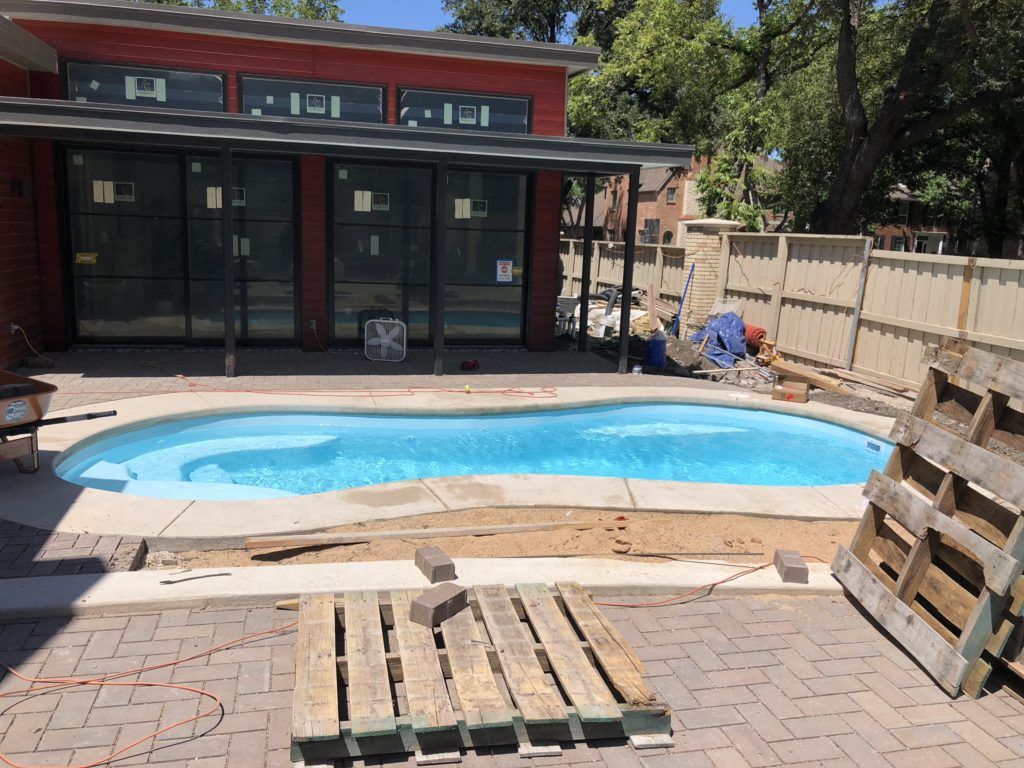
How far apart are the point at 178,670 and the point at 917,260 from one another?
34.5 ft

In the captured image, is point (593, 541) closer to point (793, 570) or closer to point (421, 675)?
point (793, 570)

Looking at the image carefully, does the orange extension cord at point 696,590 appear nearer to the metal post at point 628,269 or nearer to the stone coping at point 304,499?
the stone coping at point 304,499

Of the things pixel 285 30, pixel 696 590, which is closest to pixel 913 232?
pixel 285 30

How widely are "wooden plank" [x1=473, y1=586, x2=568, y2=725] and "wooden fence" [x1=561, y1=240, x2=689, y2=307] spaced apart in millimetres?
12690

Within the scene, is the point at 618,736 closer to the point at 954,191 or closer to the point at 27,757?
the point at 27,757

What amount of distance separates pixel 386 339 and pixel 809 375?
20.7 feet

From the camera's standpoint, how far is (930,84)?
17.1 metres

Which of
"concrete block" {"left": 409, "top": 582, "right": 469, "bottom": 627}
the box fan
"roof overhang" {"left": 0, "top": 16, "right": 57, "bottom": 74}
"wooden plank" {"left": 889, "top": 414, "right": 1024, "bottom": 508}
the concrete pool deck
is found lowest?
the concrete pool deck

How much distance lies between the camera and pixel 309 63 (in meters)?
11.6

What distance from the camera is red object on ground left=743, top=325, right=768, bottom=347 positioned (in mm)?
13688

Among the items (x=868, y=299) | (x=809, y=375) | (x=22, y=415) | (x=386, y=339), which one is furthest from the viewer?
(x=386, y=339)

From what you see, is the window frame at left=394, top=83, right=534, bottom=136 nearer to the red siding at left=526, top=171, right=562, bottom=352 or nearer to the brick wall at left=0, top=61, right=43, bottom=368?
the red siding at left=526, top=171, right=562, bottom=352

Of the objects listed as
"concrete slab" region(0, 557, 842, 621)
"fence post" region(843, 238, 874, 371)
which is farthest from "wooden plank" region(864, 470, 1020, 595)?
"fence post" region(843, 238, 874, 371)

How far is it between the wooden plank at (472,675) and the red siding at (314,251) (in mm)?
8795
